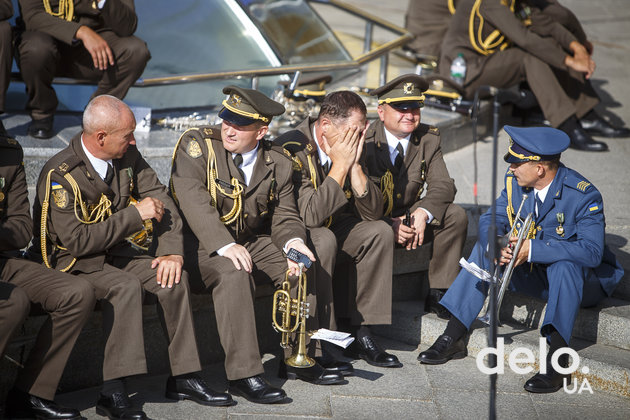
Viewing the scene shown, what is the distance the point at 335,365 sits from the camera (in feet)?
15.1

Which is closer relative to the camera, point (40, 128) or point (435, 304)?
point (435, 304)

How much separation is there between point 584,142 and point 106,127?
5117 mm

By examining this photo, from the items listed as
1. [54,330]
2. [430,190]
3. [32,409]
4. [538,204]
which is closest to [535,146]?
[538,204]

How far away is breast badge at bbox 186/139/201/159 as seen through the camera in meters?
4.53

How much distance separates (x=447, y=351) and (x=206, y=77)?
2.83 meters

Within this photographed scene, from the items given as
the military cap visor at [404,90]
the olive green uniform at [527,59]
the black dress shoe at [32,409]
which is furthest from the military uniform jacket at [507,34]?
the black dress shoe at [32,409]

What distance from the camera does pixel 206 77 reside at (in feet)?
20.8

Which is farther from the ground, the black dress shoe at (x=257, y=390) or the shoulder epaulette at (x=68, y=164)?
the shoulder epaulette at (x=68, y=164)

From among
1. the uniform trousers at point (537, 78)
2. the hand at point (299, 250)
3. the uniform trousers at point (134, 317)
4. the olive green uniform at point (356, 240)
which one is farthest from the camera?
the uniform trousers at point (537, 78)

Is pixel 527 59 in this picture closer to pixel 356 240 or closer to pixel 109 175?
→ pixel 356 240

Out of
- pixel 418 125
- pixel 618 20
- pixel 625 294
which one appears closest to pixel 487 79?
pixel 418 125

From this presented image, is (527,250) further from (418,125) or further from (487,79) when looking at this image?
(487,79)

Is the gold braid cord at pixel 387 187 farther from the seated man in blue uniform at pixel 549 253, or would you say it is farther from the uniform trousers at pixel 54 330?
the uniform trousers at pixel 54 330

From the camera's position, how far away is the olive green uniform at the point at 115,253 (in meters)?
4.01
